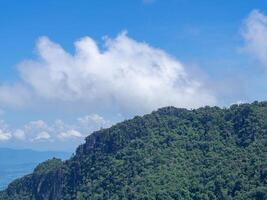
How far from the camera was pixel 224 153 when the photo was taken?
89.1 metres

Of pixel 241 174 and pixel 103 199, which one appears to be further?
pixel 103 199

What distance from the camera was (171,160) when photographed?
91.5 meters

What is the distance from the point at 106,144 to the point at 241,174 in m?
34.3

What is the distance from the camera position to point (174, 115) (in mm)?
108500

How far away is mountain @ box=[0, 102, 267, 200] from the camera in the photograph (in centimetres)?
8075

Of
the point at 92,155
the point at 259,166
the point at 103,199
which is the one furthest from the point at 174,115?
the point at 259,166

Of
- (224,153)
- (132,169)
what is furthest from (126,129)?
(224,153)

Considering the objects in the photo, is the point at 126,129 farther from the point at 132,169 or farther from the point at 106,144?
the point at 132,169

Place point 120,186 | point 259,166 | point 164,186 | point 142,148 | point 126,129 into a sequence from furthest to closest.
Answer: point 126,129, point 142,148, point 120,186, point 164,186, point 259,166

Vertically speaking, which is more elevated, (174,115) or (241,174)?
(174,115)

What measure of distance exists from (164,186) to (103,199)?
12680 mm

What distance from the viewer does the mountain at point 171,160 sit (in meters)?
80.8

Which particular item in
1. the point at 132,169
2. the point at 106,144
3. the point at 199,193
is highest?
the point at 106,144

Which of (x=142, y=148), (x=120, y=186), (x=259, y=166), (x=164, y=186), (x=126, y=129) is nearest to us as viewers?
(x=259, y=166)
